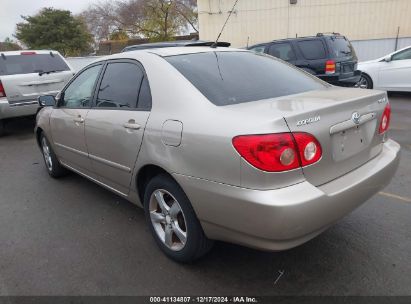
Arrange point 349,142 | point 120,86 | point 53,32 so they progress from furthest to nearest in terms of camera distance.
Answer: point 53,32, point 120,86, point 349,142

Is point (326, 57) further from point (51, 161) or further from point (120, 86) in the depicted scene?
point (120, 86)

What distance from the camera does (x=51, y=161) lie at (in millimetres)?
5008

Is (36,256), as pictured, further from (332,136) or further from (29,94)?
(29,94)

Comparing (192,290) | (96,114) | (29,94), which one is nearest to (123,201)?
(96,114)

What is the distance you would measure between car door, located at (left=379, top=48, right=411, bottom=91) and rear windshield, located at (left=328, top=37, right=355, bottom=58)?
1.71 metres

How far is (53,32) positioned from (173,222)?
3313 centimetres

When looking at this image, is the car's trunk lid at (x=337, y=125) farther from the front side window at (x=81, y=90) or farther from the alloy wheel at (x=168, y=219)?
the front side window at (x=81, y=90)

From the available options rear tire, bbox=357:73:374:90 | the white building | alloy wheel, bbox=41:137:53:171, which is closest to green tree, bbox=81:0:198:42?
the white building

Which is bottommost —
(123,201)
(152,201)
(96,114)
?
(123,201)

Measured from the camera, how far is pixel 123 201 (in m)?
4.21

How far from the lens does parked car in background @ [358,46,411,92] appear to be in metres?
10.0

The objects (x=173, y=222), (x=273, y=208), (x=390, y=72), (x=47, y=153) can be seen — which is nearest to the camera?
(x=273, y=208)

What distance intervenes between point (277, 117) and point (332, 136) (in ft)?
1.40

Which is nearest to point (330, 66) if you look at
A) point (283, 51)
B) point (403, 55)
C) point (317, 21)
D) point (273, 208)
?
point (283, 51)
